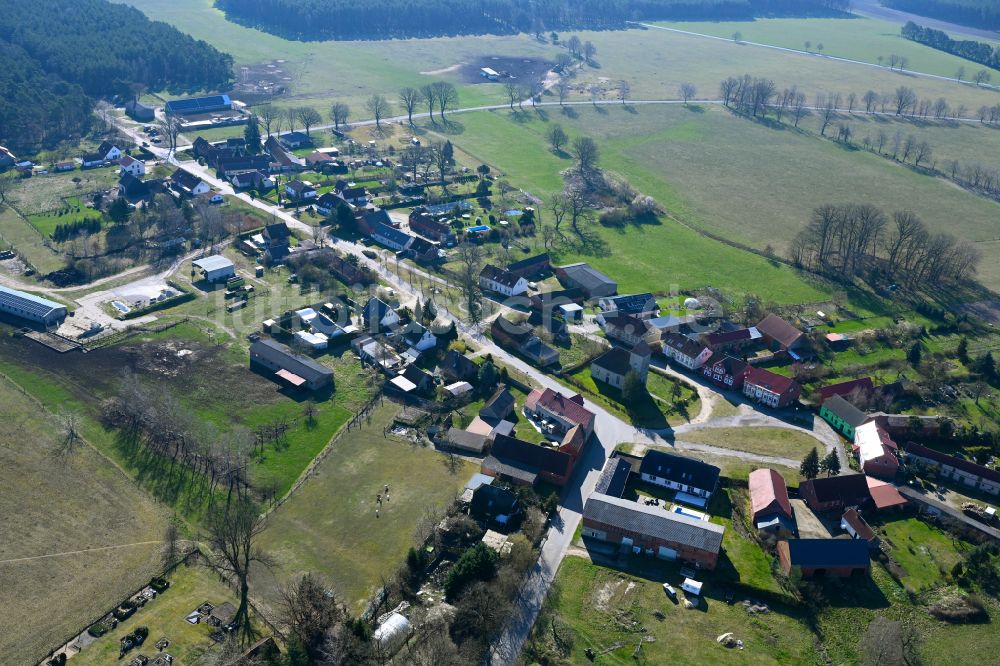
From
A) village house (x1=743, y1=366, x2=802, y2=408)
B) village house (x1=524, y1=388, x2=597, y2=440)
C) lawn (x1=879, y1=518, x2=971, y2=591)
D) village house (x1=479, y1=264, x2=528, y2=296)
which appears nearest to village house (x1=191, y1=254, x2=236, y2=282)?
village house (x1=479, y1=264, x2=528, y2=296)

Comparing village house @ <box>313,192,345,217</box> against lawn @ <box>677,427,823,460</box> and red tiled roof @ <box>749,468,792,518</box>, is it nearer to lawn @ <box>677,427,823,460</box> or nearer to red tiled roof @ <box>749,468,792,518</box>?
lawn @ <box>677,427,823,460</box>

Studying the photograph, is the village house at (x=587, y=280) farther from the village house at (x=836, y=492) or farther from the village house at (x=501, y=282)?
the village house at (x=836, y=492)

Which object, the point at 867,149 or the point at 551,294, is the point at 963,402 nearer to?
the point at 551,294

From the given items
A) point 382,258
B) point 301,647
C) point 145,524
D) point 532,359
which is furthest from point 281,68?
point 301,647

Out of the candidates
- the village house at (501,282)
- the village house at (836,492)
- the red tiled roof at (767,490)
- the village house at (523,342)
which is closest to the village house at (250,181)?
the village house at (501,282)

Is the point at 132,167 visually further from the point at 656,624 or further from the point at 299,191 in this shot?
the point at 656,624

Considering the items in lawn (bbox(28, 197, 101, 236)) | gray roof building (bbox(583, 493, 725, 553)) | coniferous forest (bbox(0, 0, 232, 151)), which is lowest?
lawn (bbox(28, 197, 101, 236))

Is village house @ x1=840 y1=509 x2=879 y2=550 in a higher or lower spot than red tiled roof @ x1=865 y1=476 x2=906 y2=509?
higher
